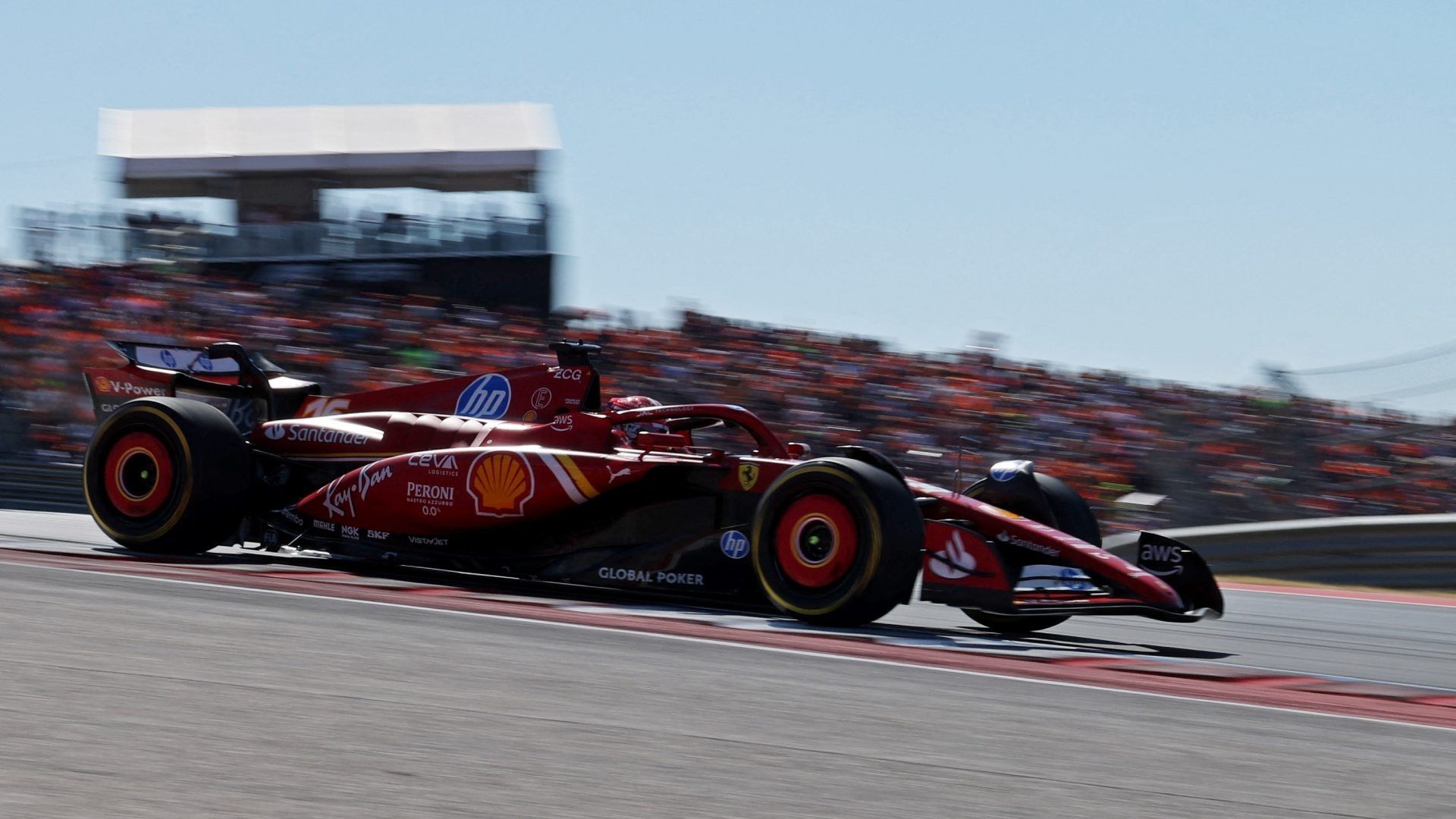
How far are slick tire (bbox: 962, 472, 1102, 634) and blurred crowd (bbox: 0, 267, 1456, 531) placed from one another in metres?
3.76

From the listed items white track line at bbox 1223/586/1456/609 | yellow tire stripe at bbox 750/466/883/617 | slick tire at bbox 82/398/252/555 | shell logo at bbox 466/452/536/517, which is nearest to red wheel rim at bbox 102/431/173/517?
slick tire at bbox 82/398/252/555

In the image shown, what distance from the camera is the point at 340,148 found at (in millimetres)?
21812

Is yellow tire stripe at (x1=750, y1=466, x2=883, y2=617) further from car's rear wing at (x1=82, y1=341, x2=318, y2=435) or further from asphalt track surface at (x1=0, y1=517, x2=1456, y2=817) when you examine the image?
car's rear wing at (x1=82, y1=341, x2=318, y2=435)

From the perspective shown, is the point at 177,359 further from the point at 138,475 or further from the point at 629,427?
the point at 629,427

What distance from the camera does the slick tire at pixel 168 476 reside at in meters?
7.77

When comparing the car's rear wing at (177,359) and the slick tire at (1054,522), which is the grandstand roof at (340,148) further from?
the slick tire at (1054,522)

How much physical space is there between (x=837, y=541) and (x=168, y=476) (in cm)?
380

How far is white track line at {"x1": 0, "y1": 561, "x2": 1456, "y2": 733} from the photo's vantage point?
181 inches

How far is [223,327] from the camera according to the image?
51.9ft

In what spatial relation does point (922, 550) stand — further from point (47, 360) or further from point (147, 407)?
point (47, 360)

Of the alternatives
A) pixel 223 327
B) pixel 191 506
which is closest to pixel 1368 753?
pixel 191 506

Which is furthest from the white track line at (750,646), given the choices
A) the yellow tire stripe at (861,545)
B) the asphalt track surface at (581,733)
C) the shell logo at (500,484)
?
the shell logo at (500,484)

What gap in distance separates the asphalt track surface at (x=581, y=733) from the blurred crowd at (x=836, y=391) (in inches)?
199

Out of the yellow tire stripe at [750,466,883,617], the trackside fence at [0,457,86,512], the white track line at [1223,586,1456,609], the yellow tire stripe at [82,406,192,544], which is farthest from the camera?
the trackside fence at [0,457,86,512]
